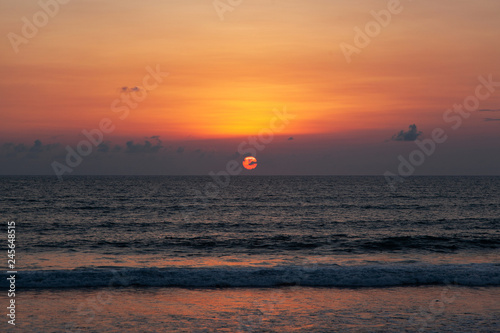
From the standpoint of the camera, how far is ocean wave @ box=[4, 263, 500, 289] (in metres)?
19.5

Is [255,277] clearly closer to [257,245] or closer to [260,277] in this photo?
[260,277]

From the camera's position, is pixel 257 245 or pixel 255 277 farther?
pixel 257 245

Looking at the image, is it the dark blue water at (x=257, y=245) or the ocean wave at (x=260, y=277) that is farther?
the dark blue water at (x=257, y=245)

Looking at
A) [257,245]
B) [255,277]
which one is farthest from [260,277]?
[257,245]

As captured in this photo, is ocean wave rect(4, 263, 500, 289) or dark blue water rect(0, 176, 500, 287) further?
dark blue water rect(0, 176, 500, 287)

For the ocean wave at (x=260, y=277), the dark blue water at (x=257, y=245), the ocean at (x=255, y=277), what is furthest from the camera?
the dark blue water at (x=257, y=245)

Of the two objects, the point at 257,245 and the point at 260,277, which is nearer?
the point at 260,277

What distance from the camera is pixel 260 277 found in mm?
20594

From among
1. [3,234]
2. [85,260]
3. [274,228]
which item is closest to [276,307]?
[85,260]

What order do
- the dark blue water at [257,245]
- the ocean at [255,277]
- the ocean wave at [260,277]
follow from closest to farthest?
1. the ocean at [255,277]
2. the ocean wave at [260,277]
3. the dark blue water at [257,245]

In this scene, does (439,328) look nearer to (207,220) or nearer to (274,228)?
(274,228)

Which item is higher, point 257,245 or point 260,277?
point 257,245

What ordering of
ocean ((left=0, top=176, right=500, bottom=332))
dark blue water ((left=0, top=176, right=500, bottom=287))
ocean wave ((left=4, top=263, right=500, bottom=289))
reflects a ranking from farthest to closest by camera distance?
dark blue water ((left=0, top=176, right=500, bottom=287))
ocean wave ((left=4, top=263, right=500, bottom=289))
ocean ((left=0, top=176, right=500, bottom=332))

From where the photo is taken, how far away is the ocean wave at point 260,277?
1952 cm
